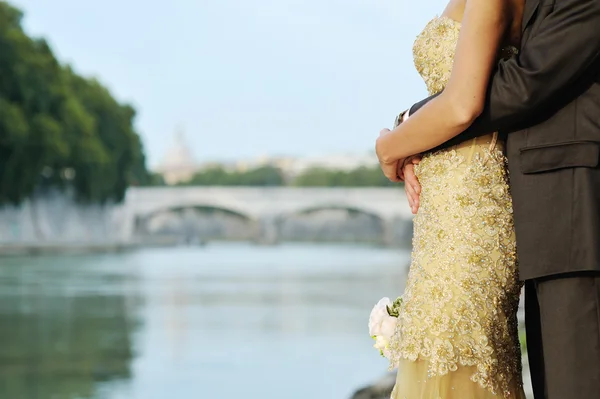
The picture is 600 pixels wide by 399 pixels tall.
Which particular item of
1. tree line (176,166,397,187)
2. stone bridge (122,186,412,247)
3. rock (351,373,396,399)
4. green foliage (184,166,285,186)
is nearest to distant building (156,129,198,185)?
tree line (176,166,397,187)

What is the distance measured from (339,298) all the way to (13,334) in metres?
7.06

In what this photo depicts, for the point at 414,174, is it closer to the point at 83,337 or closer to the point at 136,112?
the point at 83,337

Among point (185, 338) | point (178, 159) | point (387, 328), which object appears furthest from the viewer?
point (178, 159)

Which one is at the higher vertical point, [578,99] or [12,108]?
[12,108]

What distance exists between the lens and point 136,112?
53.6 metres

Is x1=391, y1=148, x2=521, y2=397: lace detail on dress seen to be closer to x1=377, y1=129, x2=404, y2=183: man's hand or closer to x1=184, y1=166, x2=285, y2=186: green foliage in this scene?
x1=377, y1=129, x2=404, y2=183: man's hand

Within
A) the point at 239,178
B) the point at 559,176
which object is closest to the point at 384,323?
the point at 559,176

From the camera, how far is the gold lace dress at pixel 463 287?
2.11 metres

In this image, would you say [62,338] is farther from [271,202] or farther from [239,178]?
[239,178]

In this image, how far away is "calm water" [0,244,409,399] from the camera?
8.14 meters

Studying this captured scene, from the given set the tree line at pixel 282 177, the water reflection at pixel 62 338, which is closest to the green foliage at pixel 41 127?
the water reflection at pixel 62 338

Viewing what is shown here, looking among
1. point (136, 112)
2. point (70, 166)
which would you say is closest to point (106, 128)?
point (136, 112)

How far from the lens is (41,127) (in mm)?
35656

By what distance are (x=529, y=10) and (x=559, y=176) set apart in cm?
29
